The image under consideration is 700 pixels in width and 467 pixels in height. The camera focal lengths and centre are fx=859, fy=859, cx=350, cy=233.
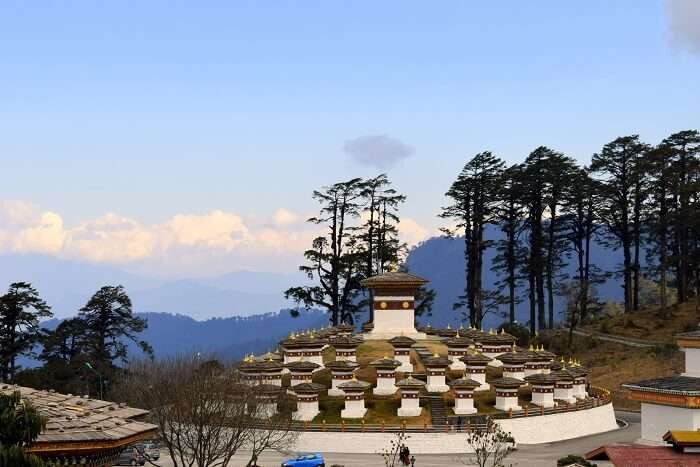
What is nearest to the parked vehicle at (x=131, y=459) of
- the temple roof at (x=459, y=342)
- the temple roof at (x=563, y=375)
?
the temple roof at (x=459, y=342)

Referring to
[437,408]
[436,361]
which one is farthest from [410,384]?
[436,361]

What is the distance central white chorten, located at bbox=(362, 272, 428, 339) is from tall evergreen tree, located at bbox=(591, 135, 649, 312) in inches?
1006

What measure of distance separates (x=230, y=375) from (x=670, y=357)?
3452 cm

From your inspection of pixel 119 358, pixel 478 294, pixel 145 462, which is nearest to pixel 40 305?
pixel 119 358

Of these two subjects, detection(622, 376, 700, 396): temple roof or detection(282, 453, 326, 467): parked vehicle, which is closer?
detection(622, 376, 700, 396): temple roof

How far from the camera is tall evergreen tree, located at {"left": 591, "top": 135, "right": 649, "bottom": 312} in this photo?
75375mm

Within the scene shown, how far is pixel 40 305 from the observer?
6053 cm

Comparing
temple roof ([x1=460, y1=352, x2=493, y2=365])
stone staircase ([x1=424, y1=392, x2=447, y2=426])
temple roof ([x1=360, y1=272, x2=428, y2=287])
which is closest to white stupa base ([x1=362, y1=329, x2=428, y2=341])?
temple roof ([x1=360, y1=272, x2=428, y2=287])

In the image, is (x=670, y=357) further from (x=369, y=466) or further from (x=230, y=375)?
(x=230, y=375)

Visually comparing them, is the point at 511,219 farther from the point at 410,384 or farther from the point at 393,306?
the point at 410,384

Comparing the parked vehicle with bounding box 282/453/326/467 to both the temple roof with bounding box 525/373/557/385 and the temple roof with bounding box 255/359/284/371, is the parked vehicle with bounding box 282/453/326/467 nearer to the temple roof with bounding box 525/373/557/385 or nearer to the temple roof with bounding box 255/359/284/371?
the temple roof with bounding box 255/359/284/371

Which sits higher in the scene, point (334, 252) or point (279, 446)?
point (334, 252)

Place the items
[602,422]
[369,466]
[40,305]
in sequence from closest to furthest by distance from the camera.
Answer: [369,466], [602,422], [40,305]

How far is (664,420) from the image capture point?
35.7 m
